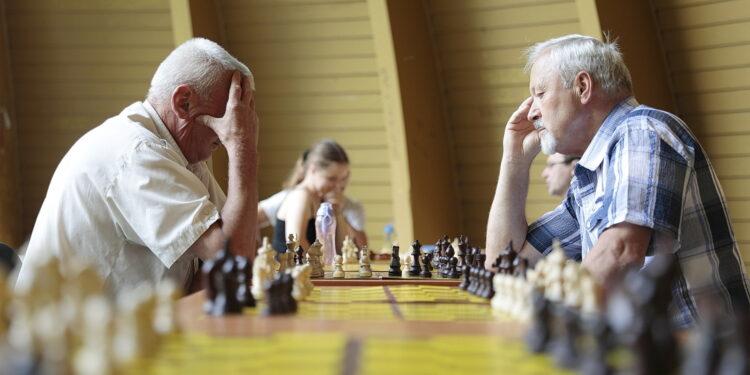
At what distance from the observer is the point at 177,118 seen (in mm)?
3385

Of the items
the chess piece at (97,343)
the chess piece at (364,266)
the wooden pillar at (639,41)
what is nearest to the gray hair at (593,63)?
the chess piece at (364,266)

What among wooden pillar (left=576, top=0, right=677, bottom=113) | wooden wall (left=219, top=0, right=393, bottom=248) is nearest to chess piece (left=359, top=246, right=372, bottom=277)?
wooden pillar (left=576, top=0, right=677, bottom=113)

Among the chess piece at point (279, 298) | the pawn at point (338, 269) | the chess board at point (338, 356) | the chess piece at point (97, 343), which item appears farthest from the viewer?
the pawn at point (338, 269)

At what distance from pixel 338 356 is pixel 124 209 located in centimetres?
181

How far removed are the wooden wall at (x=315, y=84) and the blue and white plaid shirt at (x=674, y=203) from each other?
5.44 metres

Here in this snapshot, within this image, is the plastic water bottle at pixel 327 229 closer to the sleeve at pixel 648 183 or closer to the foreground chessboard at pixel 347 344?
the sleeve at pixel 648 183

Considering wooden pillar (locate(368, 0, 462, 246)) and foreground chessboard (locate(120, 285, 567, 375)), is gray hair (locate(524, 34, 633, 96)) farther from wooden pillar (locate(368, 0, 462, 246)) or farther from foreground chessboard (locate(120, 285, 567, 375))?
wooden pillar (locate(368, 0, 462, 246))

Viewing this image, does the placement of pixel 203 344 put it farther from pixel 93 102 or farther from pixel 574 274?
pixel 93 102

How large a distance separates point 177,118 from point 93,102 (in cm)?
542

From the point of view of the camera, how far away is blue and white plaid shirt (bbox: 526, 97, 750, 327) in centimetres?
266

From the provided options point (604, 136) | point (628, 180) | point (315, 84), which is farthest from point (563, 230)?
point (315, 84)

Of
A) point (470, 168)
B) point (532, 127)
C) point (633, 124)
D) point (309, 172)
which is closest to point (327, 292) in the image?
point (633, 124)

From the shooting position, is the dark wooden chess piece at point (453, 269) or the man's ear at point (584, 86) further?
the dark wooden chess piece at point (453, 269)

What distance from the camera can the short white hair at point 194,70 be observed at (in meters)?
3.37
